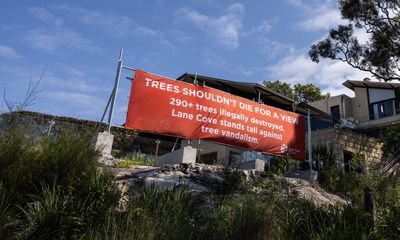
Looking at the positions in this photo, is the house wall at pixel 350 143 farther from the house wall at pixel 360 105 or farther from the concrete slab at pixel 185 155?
the concrete slab at pixel 185 155

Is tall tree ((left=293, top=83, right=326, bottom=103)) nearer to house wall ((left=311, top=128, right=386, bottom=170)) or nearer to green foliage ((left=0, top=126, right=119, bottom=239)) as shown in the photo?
house wall ((left=311, top=128, right=386, bottom=170))

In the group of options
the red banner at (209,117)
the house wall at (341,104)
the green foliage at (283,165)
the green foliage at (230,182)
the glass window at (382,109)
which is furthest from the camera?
the house wall at (341,104)

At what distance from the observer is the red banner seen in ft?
31.2

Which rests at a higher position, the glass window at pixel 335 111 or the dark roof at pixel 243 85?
the glass window at pixel 335 111

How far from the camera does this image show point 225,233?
5.63 meters

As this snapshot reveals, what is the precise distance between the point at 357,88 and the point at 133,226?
33664 mm

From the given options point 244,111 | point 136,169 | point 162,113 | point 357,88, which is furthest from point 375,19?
point 357,88

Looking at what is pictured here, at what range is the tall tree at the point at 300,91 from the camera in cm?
4109

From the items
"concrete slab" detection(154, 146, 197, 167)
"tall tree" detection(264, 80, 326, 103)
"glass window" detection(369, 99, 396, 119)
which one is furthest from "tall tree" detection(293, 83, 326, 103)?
"concrete slab" detection(154, 146, 197, 167)

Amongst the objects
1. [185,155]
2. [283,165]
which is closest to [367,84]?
[283,165]

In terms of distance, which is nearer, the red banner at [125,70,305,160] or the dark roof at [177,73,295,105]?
the red banner at [125,70,305,160]

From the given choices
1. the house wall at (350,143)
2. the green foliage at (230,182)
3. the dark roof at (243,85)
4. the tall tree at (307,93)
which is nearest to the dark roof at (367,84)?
the tall tree at (307,93)

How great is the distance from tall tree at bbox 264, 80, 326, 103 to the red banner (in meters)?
29.3

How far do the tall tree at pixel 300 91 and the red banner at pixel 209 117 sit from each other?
96.1ft
